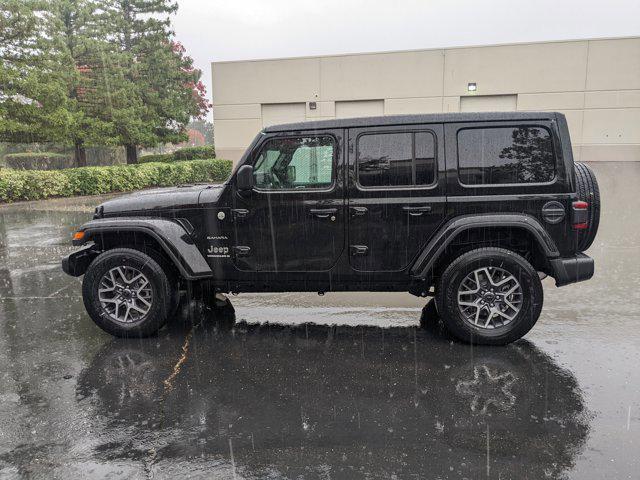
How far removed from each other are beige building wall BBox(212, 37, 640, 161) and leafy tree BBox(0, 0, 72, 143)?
9.92 meters

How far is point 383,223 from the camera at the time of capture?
4301mm

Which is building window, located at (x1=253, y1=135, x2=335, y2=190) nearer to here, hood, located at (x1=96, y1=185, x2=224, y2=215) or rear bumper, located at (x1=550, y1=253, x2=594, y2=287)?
hood, located at (x1=96, y1=185, x2=224, y2=215)

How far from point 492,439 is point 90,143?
23.3 m

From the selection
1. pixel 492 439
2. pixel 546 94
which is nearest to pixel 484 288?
pixel 492 439

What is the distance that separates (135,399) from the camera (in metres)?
3.44

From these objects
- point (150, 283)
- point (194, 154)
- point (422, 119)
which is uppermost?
point (422, 119)

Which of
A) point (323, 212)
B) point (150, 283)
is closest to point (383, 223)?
point (323, 212)

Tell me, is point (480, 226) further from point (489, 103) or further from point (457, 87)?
point (489, 103)

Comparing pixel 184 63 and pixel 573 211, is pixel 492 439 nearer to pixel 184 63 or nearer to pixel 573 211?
pixel 573 211

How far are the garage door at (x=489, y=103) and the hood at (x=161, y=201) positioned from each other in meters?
20.8

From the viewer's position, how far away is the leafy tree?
51.6 ft

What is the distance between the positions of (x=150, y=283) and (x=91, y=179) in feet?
49.0

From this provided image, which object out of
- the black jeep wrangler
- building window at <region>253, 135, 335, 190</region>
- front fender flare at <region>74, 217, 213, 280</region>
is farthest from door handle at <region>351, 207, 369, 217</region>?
front fender flare at <region>74, 217, 213, 280</region>

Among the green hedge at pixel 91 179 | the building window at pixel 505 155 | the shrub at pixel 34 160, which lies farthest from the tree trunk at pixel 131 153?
the building window at pixel 505 155
